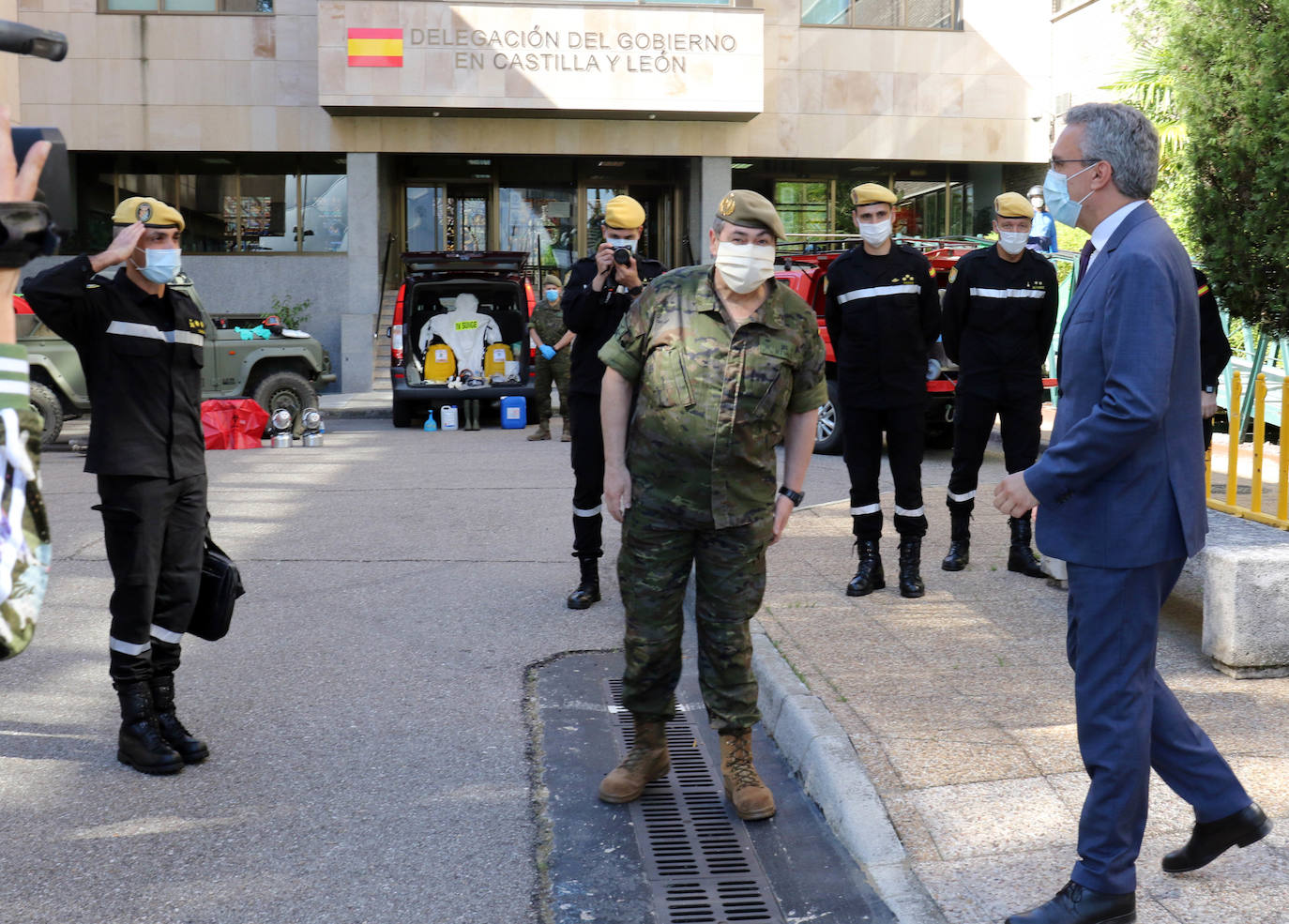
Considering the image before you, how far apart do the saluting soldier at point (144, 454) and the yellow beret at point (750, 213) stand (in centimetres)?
194

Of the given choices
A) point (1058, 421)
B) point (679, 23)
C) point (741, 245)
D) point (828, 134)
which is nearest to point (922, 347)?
point (741, 245)

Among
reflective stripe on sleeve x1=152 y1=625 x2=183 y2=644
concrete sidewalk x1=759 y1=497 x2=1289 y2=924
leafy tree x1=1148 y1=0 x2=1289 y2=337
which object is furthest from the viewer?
leafy tree x1=1148 y1=0 x2=1289 y2=337

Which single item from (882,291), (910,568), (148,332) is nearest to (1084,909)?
(148,332)

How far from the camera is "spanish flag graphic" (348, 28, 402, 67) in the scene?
23812 mm

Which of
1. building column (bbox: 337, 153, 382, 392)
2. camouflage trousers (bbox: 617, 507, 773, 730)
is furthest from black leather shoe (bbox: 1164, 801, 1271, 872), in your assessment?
building column (bbox: 337, 153, 382, 392)

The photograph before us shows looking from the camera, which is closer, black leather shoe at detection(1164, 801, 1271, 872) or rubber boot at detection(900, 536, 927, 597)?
black leather shoe at detection(1164, 801, 1271, 872)

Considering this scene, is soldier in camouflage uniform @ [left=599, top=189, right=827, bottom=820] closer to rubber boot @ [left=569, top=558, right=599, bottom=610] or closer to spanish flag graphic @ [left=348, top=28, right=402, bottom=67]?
rubber boot @ [left=569, top=558, right=599, bottom=610]

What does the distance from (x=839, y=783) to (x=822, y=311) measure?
902 cm

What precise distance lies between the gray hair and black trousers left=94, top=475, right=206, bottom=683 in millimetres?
3259

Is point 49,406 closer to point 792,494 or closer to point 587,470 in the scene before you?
point 587,470

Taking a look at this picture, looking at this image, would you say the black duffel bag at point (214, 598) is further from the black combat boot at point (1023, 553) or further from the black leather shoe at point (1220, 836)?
the black combat boot at point (1023, 553)

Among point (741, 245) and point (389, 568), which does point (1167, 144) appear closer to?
point (389, 568)

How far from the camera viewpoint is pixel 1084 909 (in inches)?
125

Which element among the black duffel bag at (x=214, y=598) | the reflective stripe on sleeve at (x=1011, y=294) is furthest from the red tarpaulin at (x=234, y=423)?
the black duffel bag at (x=214, y=598)
